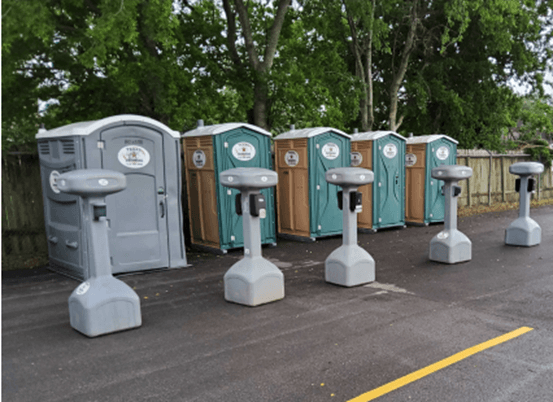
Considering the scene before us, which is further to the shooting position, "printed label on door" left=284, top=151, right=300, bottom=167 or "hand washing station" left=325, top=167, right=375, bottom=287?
"printed label on door" left=284, top=151, right=300, bottom=167

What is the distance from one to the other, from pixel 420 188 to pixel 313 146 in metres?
3.12

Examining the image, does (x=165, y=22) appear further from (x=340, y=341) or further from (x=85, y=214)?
(x=340, y=341)

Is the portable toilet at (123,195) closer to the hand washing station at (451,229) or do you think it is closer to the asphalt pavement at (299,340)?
the asphalt pavement at (299,340)

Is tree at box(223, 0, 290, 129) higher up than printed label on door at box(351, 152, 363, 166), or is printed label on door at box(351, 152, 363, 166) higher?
tree at box(223, 0, 290, 129)

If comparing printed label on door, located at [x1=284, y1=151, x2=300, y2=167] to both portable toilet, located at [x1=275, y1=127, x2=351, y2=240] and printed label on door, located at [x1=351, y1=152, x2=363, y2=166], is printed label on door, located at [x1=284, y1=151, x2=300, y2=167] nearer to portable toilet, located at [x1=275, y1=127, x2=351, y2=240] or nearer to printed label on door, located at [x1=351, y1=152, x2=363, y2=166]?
portable toilet, located at [x1=275, y1=127, x2=351, y2=240]

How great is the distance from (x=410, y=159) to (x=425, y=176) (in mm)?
533

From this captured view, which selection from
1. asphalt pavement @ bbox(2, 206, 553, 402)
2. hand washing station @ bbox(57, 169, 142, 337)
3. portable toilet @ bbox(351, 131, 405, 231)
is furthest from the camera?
portable toilet @ bbox(351, 131, 405, 231)

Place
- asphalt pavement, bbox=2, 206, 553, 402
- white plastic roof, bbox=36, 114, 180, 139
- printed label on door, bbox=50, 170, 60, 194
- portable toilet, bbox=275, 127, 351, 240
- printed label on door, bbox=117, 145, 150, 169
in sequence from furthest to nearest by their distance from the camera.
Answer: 1. portable toilet, bbox=275, 127, 351, 240
2. printed label on door, bbox=50, 170, 60, 194
3. printed label on door, bbox=117, 145, 150, 169
4. white plastic roof, bbox=36, 114, 180, 139
5. asphalt pavement, bbox=2, 206, 553, 402

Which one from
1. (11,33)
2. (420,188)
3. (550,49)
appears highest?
(550,49)

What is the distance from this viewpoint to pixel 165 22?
8.44 meters

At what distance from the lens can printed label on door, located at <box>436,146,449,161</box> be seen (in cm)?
1055

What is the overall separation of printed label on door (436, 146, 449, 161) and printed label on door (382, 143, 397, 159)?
3.84 ft

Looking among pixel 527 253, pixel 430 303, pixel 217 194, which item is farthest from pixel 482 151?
pixel 430 303

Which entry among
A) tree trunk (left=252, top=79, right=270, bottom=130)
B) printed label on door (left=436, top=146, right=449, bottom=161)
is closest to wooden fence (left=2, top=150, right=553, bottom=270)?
tree trunk (left=252, top=79, right=270, bottom=130)
